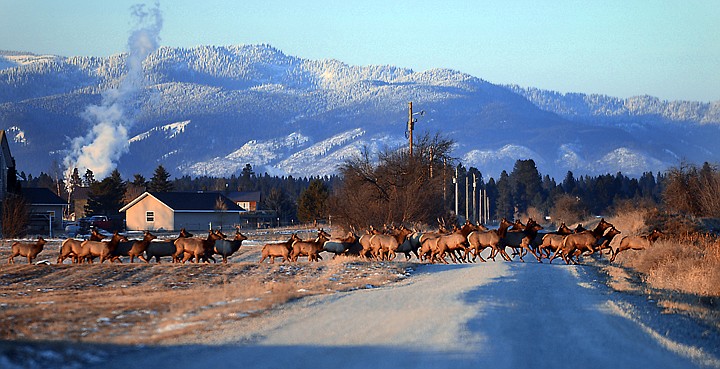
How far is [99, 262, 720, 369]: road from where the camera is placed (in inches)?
432

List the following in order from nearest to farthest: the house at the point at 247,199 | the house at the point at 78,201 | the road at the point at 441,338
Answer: the road at the point at 441,338
the house at the point at 78,201
the house at the point at 247,199

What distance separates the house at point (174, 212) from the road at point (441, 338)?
240ft

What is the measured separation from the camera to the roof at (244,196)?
140 m

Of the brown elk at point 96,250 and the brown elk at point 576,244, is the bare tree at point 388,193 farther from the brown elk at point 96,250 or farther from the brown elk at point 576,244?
the brown elk at point 576,244

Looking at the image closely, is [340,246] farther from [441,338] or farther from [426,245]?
[441,338]

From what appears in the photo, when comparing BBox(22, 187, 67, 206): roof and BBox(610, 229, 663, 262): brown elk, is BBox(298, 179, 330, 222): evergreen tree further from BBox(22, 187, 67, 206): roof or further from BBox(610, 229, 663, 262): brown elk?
BBox(610, 229, 663, 262): brown elk

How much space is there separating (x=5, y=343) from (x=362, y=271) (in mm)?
14708

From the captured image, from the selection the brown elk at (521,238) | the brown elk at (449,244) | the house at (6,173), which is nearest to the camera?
the brown elk at (449,244)

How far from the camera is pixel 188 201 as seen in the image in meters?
90.4

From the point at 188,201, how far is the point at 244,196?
167 feet

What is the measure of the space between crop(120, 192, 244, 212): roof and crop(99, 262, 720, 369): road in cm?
7366

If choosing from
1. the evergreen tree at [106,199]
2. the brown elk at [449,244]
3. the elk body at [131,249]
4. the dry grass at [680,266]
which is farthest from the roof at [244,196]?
the brown elk at [449,244]

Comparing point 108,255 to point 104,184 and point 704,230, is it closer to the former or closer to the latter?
point 704,230

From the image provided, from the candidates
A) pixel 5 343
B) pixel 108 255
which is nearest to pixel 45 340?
pixel 5 343
